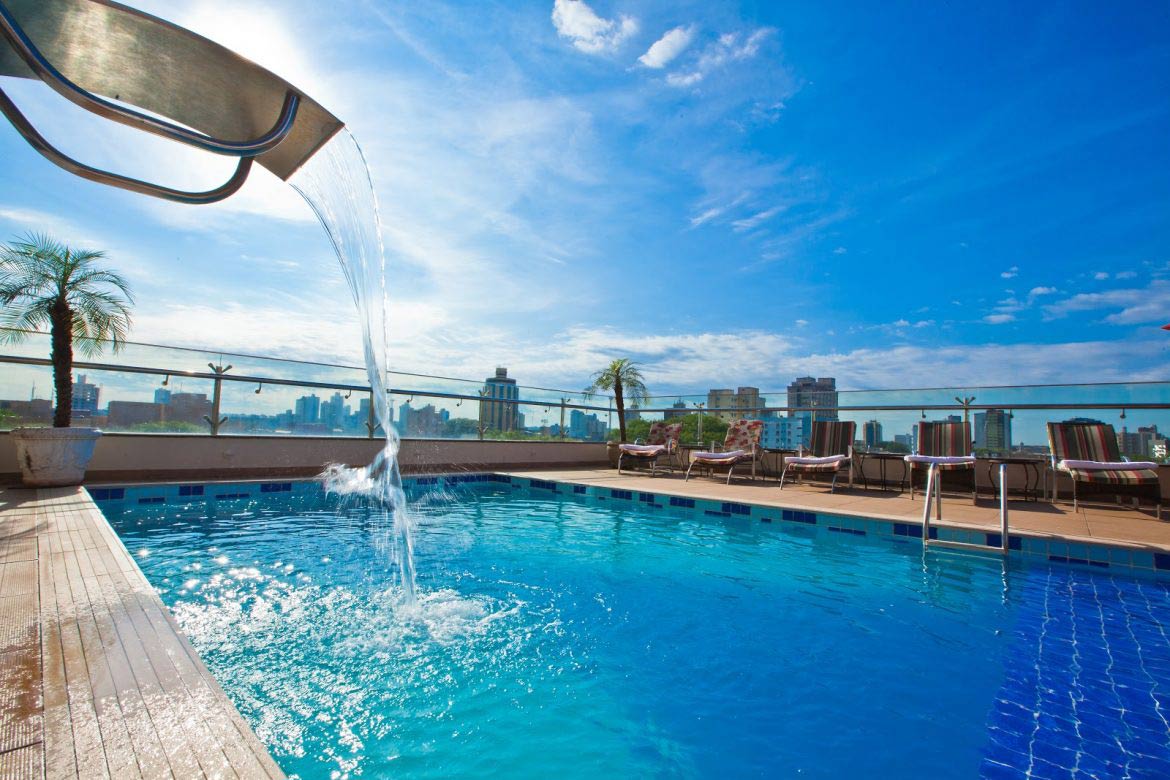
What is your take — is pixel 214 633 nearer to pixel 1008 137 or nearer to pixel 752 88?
pixel 752 88

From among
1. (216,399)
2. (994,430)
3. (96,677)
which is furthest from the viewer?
(216,399)

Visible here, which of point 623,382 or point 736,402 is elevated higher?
point 623,382

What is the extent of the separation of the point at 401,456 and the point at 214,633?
688 centimetres

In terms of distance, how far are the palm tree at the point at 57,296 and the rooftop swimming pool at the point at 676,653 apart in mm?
2348

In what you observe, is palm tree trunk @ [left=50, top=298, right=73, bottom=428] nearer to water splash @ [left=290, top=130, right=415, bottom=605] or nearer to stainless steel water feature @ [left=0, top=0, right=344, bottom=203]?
water splash @ [left=290, top=130, right=415, bottom=605]

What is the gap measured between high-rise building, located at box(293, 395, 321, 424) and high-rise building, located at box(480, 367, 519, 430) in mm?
2968

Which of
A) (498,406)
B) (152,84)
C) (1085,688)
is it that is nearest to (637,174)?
(498,406)

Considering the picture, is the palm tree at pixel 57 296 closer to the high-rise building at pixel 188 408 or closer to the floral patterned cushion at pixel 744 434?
the high-rise building at pixel 188 408

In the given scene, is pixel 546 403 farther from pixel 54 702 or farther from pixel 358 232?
pixel 54 702

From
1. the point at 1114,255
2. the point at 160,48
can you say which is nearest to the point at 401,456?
the point at 160,48

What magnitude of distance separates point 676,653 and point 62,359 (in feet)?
22.9

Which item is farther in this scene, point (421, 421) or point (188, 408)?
point (421, 421)

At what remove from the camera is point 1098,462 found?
5.45m

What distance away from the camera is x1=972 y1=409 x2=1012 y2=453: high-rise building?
691 centimetres
